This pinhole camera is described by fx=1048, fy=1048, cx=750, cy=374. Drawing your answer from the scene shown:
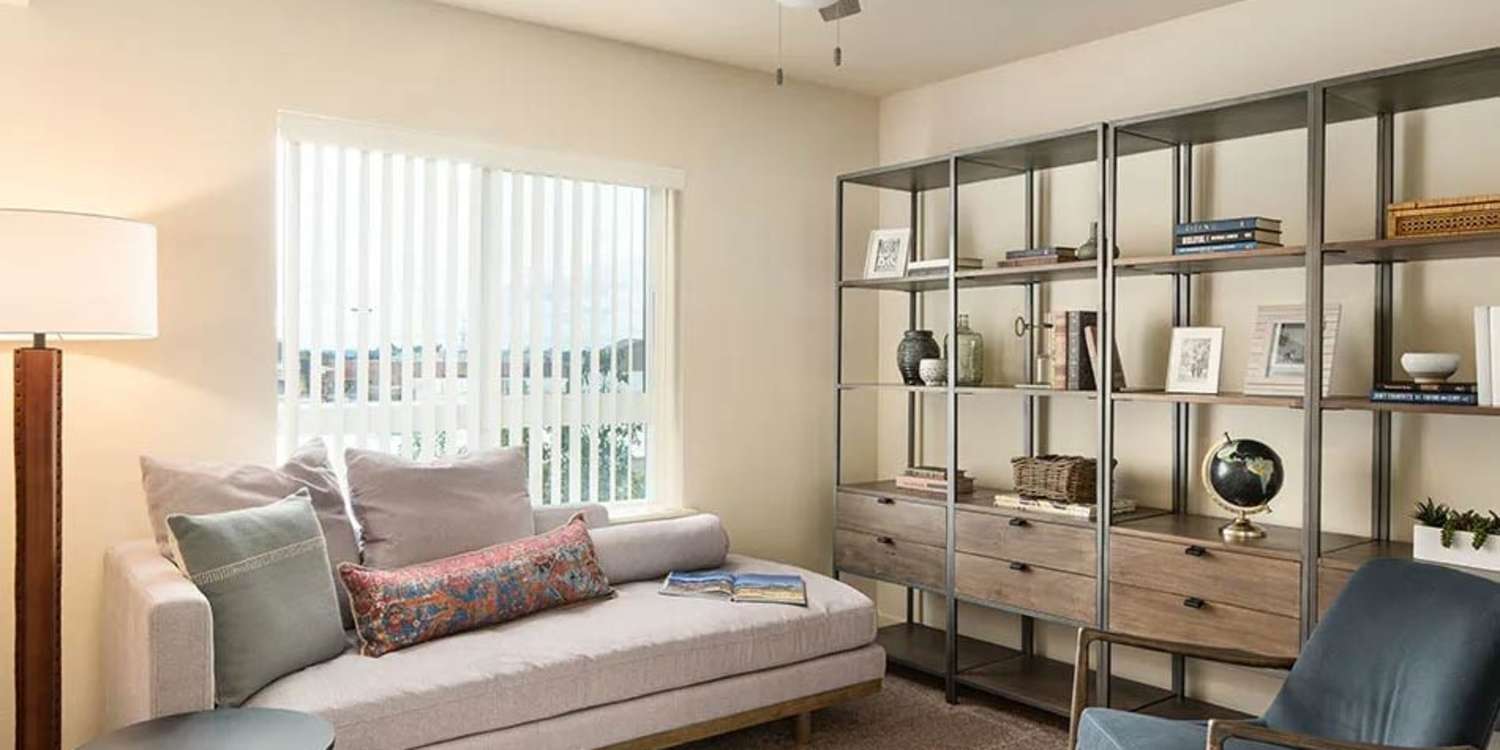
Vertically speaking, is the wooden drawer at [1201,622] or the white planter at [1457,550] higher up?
the white planter at [1457,550]

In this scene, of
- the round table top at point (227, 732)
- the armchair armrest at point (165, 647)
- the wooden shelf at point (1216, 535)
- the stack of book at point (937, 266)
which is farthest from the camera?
the stack of book at point (937, 266)

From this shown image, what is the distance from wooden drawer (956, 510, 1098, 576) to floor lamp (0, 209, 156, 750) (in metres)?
2.77

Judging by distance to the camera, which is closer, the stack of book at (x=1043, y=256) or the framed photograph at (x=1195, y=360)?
the framed photograph at (x=1195, y=360)

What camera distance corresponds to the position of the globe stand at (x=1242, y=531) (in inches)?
127

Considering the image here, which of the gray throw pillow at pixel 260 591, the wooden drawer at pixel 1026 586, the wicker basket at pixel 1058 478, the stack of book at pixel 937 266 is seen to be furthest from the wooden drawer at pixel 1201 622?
the gray throw pillow at pixel 260 591

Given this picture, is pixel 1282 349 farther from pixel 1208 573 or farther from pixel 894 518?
pixel 894 518

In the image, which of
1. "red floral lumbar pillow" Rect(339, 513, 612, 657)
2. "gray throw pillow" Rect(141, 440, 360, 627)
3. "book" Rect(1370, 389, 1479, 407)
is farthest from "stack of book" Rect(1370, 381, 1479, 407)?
"gray throw pillow" Rect(141, 440, 360, 627)

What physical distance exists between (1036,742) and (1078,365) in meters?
1.30

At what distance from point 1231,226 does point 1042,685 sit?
1.76 meters

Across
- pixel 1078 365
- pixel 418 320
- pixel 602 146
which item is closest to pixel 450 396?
pixel 418 320

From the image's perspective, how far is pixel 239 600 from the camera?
8.41 feet

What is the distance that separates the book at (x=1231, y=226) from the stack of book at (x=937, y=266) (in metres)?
0.87

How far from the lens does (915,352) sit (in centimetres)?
426

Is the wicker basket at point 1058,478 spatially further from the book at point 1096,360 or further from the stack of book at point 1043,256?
the stack of book at point 1043,256
